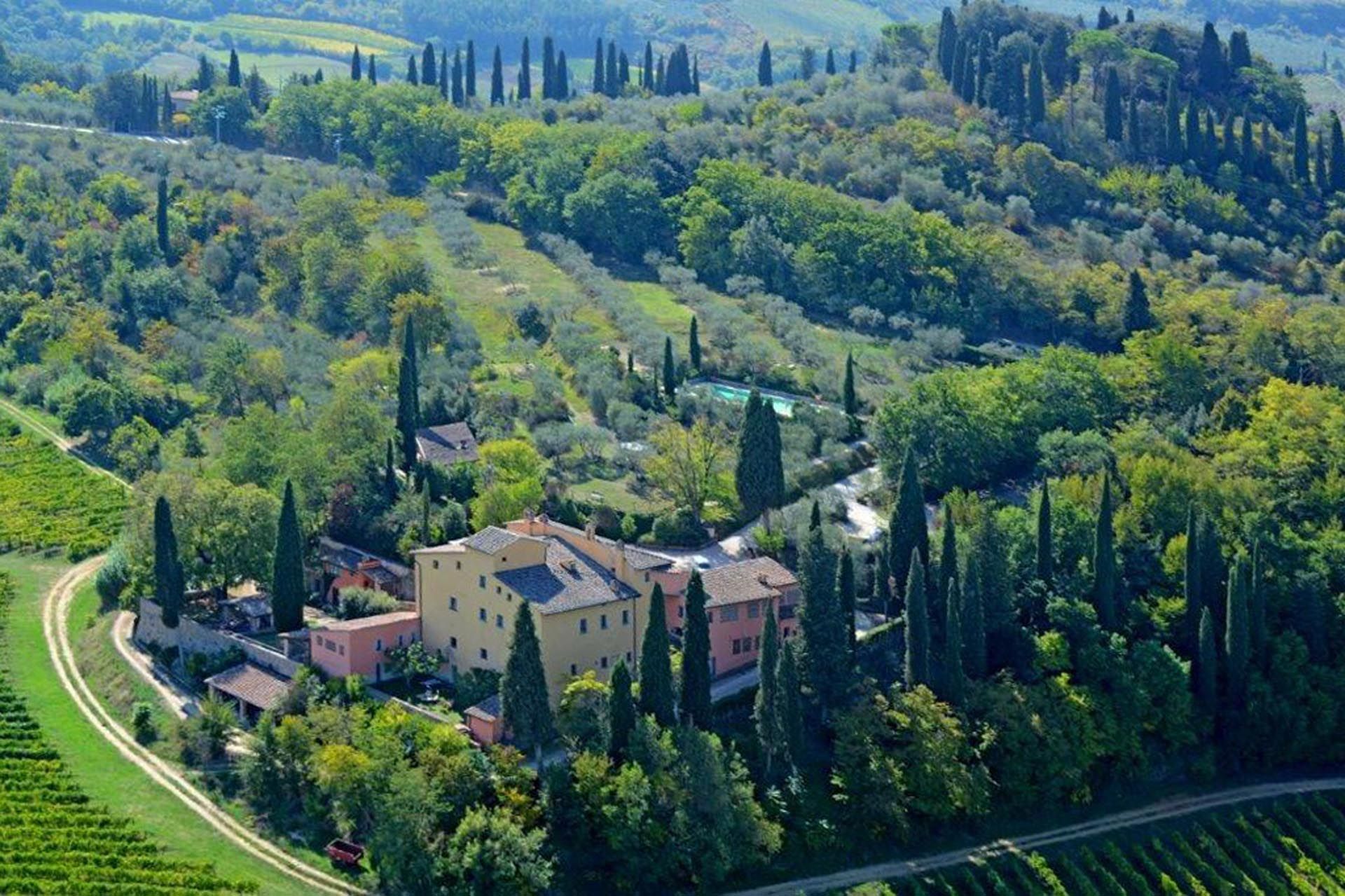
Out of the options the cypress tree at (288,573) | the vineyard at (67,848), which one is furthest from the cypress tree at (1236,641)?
the vineyard at (67,848)

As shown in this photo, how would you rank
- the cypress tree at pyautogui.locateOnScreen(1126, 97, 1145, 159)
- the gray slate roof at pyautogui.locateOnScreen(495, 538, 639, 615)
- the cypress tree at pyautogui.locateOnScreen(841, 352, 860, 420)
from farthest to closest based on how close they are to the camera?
the cypress tree at pyautogui.locateOnScreen(1126, 97, 1145, 159) → the cypress tree at pyautogui.locateOnScreen(841, 352, 860, 420) → the gray slate roof at pyautogui.locateOnScreen(495, 538, 639, 615)

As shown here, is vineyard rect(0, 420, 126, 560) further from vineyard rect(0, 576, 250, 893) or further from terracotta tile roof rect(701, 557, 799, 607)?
terracotta tile roof rect(701, 557, 799, 607)

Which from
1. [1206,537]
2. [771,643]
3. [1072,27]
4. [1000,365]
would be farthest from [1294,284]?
[771,643]

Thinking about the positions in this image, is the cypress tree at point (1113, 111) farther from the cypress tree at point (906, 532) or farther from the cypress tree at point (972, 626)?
the cypress tree at point (972, 626)

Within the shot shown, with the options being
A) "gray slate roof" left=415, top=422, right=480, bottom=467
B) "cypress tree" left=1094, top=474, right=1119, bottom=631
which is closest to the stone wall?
"gray slate roof" left=415, top=422, right=480, bottom=467

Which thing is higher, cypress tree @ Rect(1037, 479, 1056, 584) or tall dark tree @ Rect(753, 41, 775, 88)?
tall dark tree @ Rect(753, 41, 775, 88)

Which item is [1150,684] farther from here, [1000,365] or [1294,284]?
[1294,284]

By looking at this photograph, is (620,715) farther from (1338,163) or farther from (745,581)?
(1338,163)
